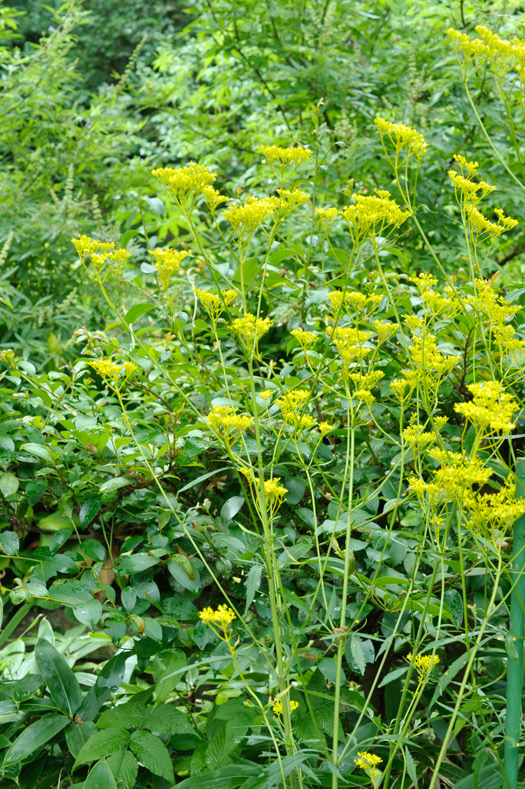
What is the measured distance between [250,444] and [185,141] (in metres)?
3.31

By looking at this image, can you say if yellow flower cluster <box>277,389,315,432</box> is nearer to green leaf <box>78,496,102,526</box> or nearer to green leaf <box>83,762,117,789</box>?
green leaf <box>78,496,102,526</box>

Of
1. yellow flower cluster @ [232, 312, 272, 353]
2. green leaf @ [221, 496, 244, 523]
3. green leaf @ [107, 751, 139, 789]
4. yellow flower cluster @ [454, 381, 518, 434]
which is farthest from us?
green leaf @ [221, 496, 244, 523]

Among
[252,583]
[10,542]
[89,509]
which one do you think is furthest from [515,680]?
[10,542]

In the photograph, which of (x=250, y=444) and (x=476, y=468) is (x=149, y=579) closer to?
(x=250, y=444)

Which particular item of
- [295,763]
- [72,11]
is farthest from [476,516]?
[72,11]

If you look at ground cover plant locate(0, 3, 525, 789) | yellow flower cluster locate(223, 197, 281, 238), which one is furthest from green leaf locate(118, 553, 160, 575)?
yellow flower cluster locate(223, 197, 281, 238)

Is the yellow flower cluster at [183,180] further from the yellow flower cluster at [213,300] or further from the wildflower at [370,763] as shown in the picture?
the wildflower at [370,763]

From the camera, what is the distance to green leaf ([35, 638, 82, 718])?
1397 mm

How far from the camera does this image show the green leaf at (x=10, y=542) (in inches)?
54.2

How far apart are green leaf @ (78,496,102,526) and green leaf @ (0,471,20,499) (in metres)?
0.13

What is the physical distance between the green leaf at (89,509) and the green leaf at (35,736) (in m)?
0.38

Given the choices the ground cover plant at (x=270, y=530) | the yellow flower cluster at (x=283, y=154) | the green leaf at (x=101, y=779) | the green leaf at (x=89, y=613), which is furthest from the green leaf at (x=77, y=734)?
the yellow flower cluster at (x=283, y=154)

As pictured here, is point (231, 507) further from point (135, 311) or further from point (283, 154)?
point (283, 154)

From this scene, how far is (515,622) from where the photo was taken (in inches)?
40.5
